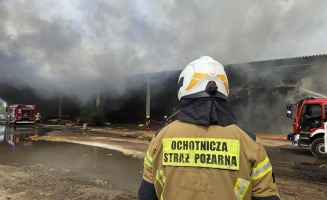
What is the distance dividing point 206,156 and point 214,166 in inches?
2.2

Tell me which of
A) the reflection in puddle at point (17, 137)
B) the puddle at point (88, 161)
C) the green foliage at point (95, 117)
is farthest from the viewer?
the green foliage at point (95, 117)

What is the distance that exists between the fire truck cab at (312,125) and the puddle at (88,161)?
17.5ft

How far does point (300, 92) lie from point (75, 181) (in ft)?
39.3

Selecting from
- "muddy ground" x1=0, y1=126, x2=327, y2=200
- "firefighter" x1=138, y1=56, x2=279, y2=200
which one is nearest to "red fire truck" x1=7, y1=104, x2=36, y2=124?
"muddy ground" x1=0, y1=126, x2=327, y2=200

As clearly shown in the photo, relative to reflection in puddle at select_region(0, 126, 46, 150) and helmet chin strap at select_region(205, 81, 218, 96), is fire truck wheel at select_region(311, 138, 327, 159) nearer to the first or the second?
helmet chin strap at select_region(205, 81, 218, 96)

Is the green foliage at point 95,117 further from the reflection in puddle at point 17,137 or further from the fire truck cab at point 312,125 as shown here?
the fire truck cab at point 312,125

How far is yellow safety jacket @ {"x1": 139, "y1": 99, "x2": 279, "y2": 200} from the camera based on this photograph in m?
1.21

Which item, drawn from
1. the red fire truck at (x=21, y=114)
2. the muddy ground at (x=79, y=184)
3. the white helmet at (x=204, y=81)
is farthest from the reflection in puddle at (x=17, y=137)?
the white helmet at (x=204, y=81)

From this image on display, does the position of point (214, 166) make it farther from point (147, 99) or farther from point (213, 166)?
point (147, 99)

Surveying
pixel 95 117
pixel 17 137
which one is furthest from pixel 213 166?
pixel 95 117

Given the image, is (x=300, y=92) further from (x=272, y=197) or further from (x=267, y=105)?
(x=272, y=197)

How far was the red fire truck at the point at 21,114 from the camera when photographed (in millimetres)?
22250

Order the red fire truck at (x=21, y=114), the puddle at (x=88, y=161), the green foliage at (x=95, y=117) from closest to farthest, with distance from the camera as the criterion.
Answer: the puddle at (x=88, y=161), the green foliage at (x=95, y=117), the red fire truck at (x=21, y=114)

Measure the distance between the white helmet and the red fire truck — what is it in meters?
24.0
